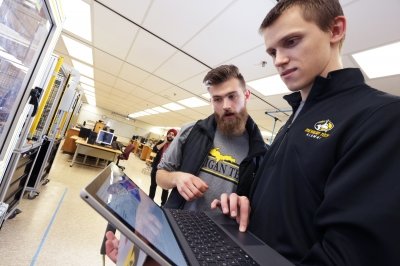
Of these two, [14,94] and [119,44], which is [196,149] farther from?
[119,44]

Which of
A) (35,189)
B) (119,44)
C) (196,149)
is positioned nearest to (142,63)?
(119,44)

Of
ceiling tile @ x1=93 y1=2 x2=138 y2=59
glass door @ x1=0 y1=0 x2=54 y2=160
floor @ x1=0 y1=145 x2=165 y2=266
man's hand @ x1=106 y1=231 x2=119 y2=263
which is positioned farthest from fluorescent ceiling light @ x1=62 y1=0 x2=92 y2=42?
man's hand @ x1=106 y1=231 x2=119 y2=263

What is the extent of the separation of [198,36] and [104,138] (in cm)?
497

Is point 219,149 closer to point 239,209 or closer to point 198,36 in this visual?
point 239,209

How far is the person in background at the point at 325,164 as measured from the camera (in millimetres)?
334

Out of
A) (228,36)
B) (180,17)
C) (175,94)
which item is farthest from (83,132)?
(228,36)

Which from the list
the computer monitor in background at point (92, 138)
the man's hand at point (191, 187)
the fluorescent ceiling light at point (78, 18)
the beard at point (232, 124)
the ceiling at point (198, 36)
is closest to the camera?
the man's hand at point (191, 187)

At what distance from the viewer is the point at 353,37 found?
2.40 m

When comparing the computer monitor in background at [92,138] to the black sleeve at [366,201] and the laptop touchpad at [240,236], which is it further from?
the black sleeve at [366,201]

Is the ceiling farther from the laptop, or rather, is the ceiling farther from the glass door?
the laptop

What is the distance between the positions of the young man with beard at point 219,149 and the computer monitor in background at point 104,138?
6.08 meters

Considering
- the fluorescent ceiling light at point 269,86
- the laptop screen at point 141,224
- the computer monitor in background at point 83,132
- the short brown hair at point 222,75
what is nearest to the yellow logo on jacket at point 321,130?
the laptop screen at point 141,224

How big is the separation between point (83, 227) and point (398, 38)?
13.3ft

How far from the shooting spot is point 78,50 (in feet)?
17.6
